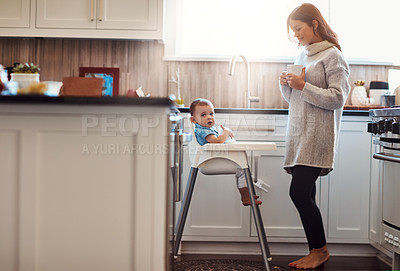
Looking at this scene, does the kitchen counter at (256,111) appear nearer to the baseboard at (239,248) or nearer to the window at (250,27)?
the window at (250,27)

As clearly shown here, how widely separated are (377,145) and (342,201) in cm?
44

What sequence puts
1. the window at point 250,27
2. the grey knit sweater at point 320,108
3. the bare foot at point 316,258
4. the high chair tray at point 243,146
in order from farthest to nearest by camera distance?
1. the window at point 250,27
2. the bare foot at point 316,258
3. the grey knit sweater at point 320,108
4. the high chair tray at point 243,146

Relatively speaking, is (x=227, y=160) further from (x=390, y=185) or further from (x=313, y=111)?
(x=390, y=185)

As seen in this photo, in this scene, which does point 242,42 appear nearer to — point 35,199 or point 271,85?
point 271,85

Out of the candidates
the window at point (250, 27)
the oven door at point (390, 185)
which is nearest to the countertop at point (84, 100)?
the oven door at point (390, 185)

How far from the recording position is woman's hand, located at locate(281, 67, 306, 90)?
2689 mm

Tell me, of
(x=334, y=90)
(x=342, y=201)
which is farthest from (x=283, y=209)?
Answer: (x=334, y=90)

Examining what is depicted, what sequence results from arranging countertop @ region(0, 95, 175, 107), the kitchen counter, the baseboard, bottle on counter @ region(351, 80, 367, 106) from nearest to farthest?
countertop @ region(0, 95, 175, 107) < the kitchen counter < the baseboard < bottle on counter @ region(351, 80, 367, 106)

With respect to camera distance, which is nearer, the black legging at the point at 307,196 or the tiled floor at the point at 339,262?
the black legging at the point at 307,196

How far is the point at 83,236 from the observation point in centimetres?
158

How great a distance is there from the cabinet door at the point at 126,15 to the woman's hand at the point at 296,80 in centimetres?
118

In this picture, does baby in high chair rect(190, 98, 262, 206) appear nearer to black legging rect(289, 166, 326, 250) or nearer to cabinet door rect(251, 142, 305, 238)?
black legging rect(289, 166, 326, 250)

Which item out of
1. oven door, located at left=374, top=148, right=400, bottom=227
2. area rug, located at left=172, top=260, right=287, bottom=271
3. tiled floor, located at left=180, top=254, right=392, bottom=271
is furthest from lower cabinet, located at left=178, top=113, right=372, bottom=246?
oven door, located at left=374, top=148, right=400, bottom=227

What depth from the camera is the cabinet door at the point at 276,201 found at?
3209 mm
